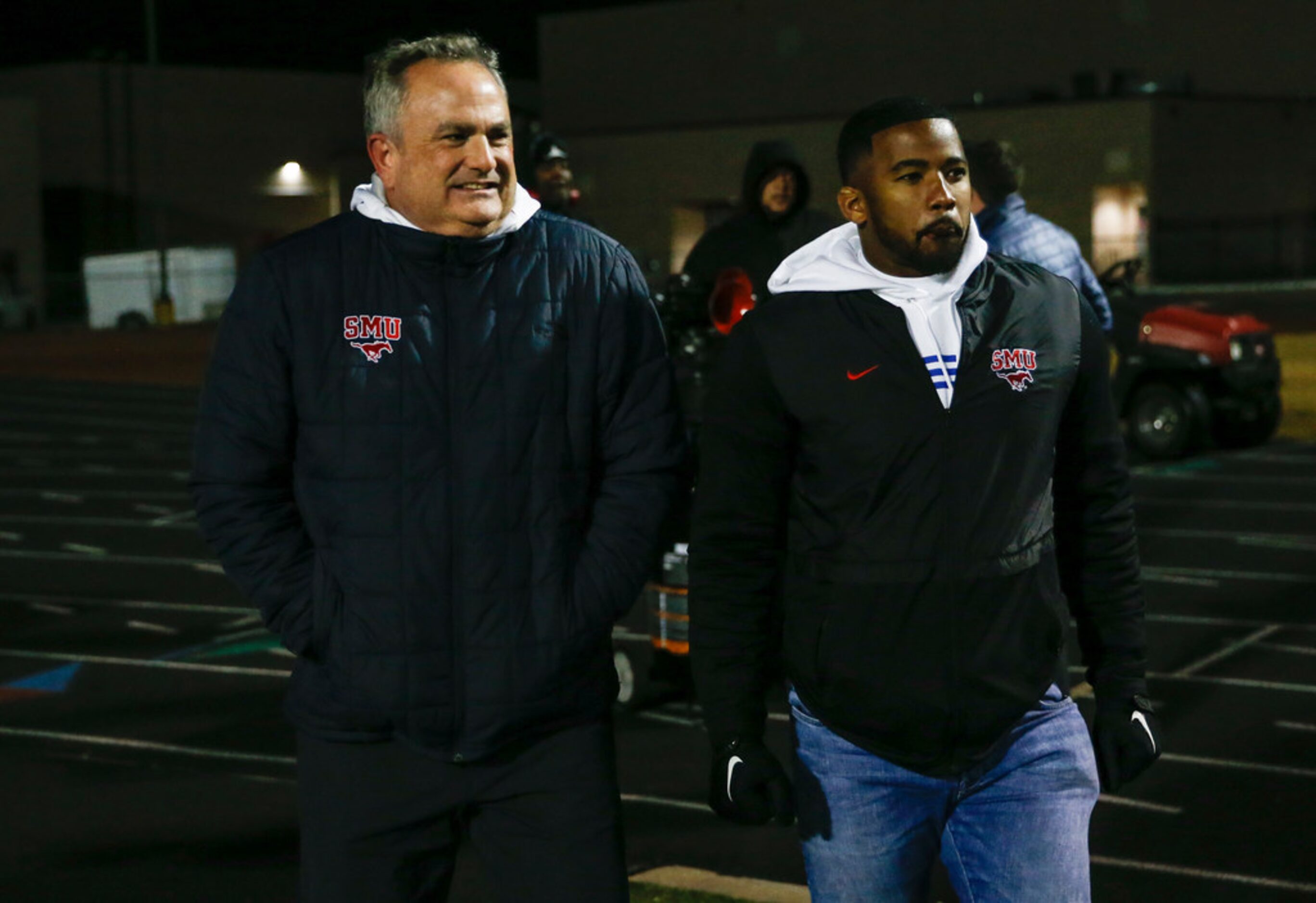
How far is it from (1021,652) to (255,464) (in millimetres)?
1250

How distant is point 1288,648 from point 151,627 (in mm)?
5490

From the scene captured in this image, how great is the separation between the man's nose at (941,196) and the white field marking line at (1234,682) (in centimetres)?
509

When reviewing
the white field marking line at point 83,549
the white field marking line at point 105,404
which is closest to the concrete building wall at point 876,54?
the white field marking line at point 105,404

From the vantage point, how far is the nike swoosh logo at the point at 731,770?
2984mm

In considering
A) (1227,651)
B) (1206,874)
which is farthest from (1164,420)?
(1206,874)

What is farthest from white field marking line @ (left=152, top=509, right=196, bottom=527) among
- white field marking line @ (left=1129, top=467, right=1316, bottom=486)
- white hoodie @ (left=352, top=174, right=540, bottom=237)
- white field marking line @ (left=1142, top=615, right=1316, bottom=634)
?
white hoodie @ (left=352, top=174, right=540, bottom=237)

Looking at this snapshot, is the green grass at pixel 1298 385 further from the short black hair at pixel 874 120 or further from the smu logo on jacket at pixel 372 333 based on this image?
the smu logo on jacket at pixel 372 333

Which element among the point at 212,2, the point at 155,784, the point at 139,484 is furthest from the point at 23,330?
the point at 155,784

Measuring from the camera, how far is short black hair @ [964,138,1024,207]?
7.01 metres

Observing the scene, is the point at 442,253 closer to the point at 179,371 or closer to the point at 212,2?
the point at 179,371

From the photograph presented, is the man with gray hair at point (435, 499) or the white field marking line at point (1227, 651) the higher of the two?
the man with gray hair at point (435, 499)

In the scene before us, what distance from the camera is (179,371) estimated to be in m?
30.9

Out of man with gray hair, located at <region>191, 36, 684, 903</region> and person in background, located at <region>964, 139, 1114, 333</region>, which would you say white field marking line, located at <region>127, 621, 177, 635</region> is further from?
man with gray hair, located at <region>191, 36, 684, 903</region>

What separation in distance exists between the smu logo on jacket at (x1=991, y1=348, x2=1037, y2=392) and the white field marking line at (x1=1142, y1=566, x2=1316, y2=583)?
751cm
